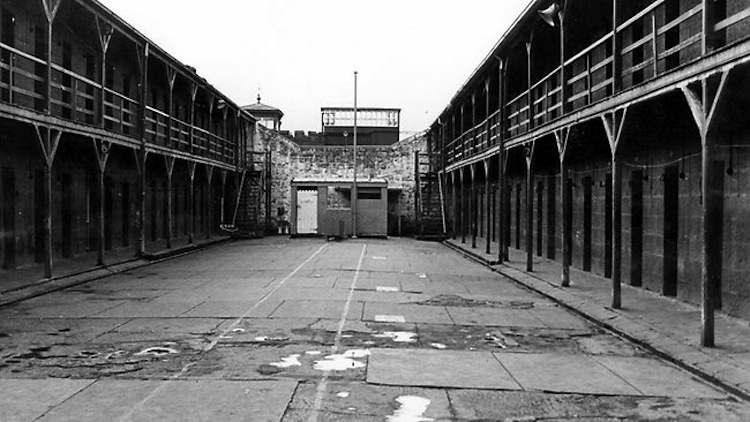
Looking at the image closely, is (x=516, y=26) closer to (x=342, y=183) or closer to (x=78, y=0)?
(x=78, y=0)

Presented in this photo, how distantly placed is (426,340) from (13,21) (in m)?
13.9

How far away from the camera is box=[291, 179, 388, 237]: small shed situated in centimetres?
3812

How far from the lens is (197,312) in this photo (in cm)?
1190

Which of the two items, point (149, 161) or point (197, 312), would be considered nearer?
point (197, 312)

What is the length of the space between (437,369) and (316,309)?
15.3ft

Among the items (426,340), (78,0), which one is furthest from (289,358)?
(78,0)

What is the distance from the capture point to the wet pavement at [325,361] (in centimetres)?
630

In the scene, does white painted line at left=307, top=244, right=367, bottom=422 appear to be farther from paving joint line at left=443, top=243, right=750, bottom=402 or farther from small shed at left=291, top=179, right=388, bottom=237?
small shed at left=291, top=179, right=388, bottom=237

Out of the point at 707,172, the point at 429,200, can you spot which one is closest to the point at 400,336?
the point at 707,172

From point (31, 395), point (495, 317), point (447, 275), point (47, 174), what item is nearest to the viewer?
point (31, 395)

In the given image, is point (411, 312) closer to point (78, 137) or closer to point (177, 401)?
point (177, 401)

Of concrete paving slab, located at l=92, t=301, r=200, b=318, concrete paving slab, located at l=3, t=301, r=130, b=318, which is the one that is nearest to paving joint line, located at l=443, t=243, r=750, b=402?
concrete paving slab, located at l=92, t=301, r=200, b=318

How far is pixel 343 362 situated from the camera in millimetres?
8109

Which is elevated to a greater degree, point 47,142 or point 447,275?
point 47,142
